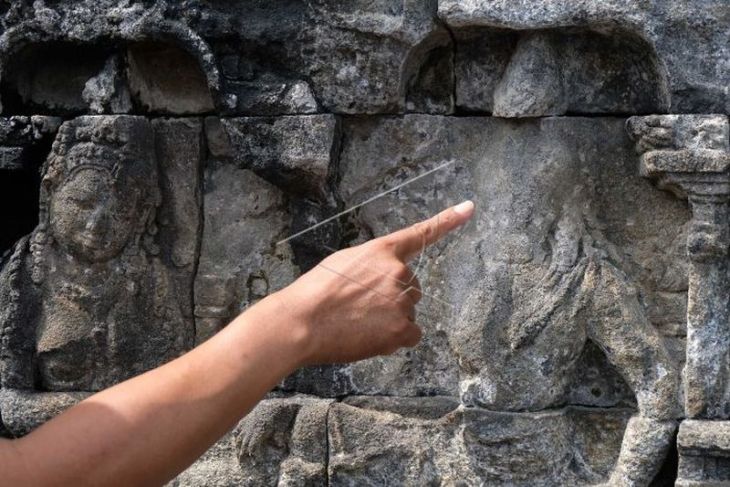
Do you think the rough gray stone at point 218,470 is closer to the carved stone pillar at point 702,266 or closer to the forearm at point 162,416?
the carved stone pillar at point 702,266

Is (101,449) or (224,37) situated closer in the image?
(101,449)

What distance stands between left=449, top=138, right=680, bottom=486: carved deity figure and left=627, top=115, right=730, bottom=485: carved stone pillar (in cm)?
10

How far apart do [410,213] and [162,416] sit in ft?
7.55

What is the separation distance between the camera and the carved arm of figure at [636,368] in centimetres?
419

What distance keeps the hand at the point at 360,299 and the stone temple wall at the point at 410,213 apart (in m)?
1.40

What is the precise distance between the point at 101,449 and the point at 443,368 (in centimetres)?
240

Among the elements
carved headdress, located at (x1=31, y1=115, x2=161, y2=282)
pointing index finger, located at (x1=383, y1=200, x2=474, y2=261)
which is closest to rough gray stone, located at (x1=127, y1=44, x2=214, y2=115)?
carved headdress, located at (x1=31, y1=115, x2=161, y2=282)

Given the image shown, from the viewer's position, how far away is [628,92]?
4.28m

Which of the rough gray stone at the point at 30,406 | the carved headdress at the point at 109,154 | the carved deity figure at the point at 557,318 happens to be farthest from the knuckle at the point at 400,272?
the rough gray stone at the point at 30,406

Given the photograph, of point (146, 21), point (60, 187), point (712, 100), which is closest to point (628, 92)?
point (712, 100)

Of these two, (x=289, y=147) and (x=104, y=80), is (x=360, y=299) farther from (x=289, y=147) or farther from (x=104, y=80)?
(x=104, y=80)

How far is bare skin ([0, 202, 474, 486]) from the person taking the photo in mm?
2258

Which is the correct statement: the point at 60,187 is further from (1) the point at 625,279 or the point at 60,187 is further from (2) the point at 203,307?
(1) the point at 625,279

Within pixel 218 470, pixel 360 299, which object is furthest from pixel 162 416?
pixel 218 470
